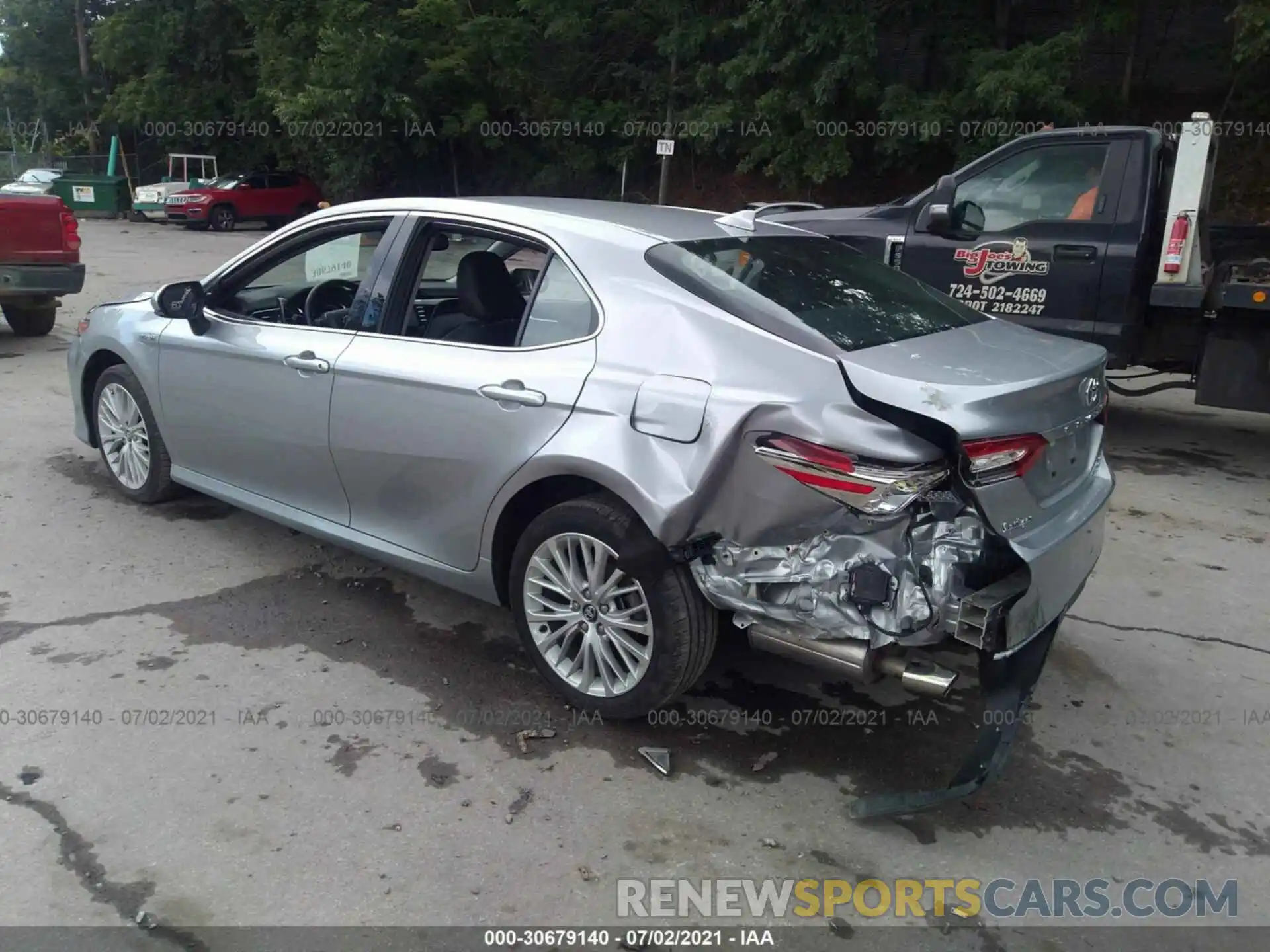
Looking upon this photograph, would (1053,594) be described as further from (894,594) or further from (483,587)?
(483,587)

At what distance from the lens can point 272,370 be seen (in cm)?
452

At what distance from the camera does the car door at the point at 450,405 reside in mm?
3646

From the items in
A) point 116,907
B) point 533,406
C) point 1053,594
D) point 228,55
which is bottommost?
point 116,907

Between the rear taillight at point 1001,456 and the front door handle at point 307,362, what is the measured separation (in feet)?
8.30

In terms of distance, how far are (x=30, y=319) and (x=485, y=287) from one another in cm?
831

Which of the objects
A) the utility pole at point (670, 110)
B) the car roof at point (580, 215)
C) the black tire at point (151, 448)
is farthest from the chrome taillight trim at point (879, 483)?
the utility pole at point (670, 110)

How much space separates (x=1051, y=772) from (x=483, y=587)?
2.06 metres

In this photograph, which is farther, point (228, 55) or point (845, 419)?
point (228, 55)

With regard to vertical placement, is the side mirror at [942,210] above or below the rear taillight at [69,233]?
above

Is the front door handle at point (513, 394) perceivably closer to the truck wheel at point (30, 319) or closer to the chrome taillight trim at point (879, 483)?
the chrome taillight trim at point (879, 483)

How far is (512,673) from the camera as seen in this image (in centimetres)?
404

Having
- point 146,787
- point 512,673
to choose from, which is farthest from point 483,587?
point 146,787

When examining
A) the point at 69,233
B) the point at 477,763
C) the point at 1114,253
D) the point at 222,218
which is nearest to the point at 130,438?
the point at 477,763

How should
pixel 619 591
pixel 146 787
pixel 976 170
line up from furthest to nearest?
pixel 976 170 < pixel 619 591 < pixel 146 787
